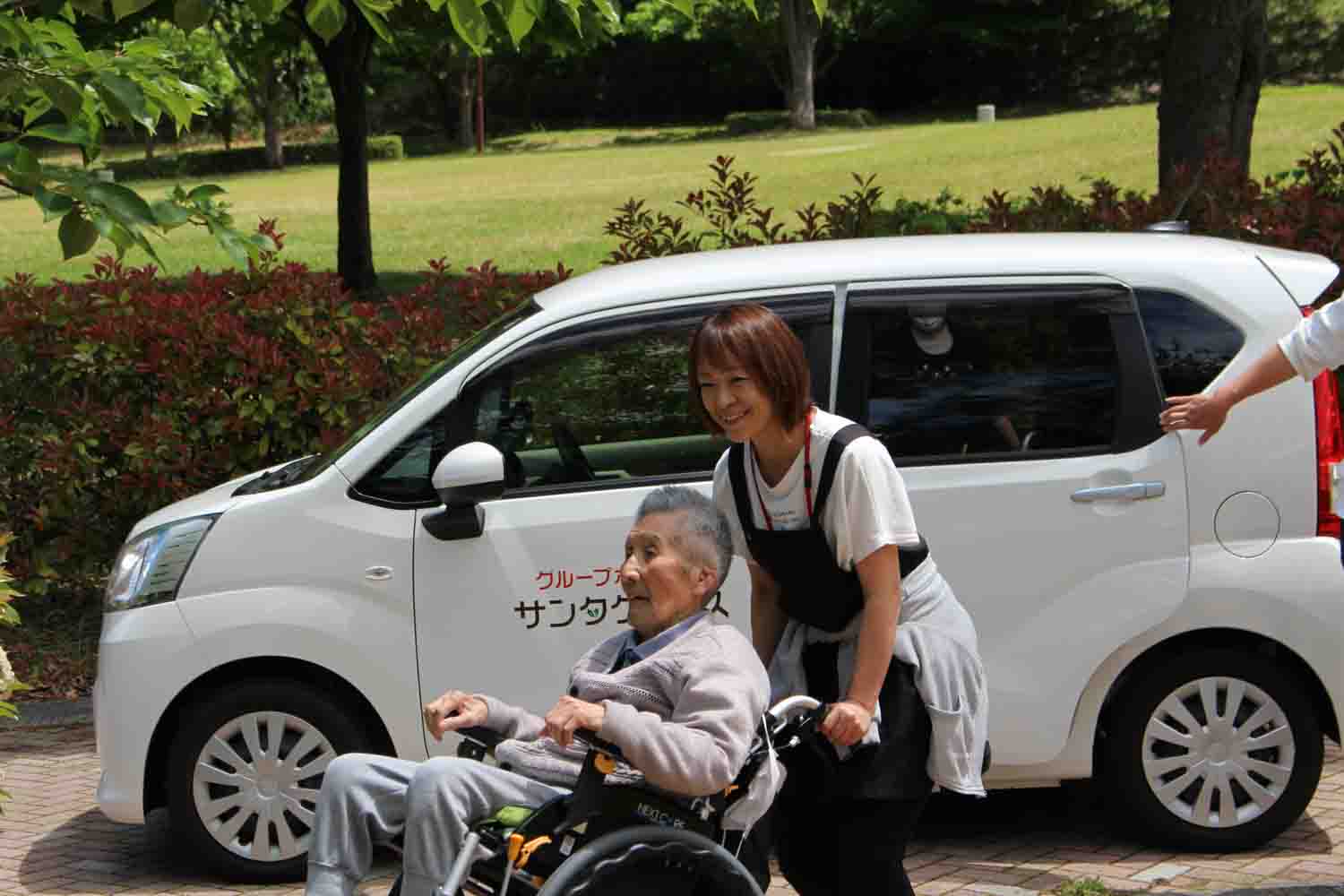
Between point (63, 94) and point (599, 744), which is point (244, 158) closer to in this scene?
point (63, 94)

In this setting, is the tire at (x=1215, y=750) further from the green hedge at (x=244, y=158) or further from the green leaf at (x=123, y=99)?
the green hedge at (x=244, y=158)

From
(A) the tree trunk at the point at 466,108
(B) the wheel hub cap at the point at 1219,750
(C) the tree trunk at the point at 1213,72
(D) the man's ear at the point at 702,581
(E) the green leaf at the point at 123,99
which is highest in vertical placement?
(A) the tree trunk at the point at 466,108

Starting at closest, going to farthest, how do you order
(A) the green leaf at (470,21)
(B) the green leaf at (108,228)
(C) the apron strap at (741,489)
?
(C) the apron strap at (741,489) → (B) the green leaf at (108,228) → (A) the green leaf at (470,21)

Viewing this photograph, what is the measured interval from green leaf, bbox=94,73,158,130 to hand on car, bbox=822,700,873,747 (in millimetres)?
2235

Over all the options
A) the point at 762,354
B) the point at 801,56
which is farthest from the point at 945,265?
the point at 801,56

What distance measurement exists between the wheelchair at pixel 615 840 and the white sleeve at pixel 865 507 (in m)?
0.33

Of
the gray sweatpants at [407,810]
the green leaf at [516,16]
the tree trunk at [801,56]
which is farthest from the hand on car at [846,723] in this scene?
the tree trunk at [801,56]

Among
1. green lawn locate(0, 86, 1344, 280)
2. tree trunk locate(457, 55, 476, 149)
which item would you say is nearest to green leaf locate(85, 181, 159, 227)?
green lawn locate(0, 86, 1344, 280)

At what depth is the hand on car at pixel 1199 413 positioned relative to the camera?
4.29m

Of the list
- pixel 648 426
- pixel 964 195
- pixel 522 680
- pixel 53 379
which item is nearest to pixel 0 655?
pixel 522 680

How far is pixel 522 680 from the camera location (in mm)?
5863

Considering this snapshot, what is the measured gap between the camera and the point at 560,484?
595 cm

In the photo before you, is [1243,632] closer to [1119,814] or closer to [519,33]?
[1119,814]

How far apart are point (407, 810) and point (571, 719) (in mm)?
492
